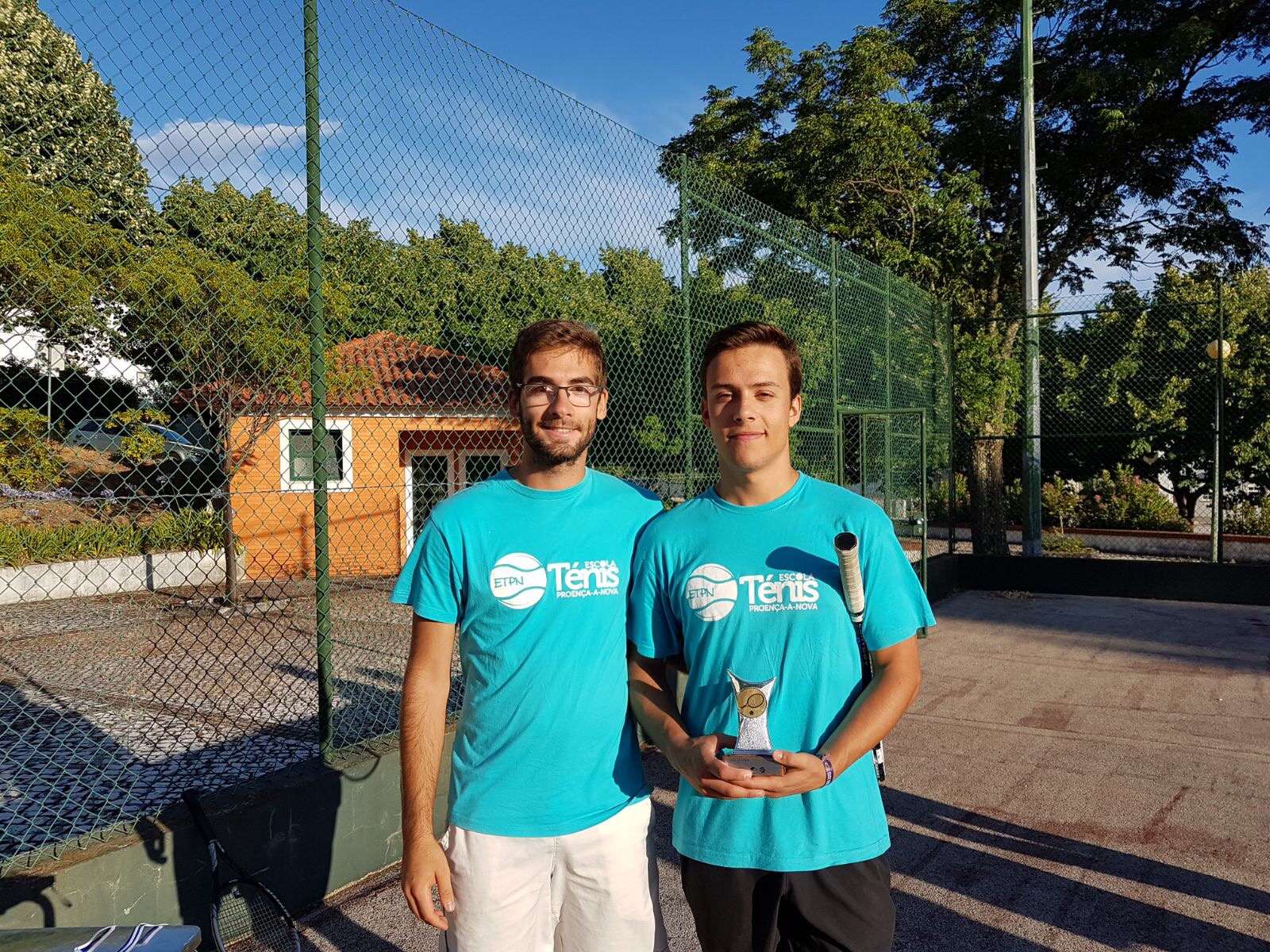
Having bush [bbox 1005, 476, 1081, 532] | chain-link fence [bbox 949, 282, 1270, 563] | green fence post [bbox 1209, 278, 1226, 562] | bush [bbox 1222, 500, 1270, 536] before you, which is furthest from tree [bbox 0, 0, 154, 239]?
bush [bbox 1005, 476, 1081, 532]

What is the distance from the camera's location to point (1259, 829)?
3982 millimetres

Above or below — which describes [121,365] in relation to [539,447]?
above

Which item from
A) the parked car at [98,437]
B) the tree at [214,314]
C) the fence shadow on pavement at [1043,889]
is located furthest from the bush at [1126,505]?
the parked car at [98,437]

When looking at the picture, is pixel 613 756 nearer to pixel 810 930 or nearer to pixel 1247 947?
pixel 810 930

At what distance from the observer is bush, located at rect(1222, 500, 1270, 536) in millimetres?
15914

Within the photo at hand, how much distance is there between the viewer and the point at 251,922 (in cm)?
305

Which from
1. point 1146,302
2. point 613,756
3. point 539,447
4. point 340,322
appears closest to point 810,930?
point 613,756

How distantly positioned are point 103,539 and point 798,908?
1205 cm

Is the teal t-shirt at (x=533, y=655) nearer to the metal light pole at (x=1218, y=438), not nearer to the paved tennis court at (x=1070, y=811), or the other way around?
the paved tennis court at (x=1070, y=811)

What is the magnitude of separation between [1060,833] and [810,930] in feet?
9.25

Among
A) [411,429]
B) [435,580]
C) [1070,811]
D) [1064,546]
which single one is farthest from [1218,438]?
[435,580]

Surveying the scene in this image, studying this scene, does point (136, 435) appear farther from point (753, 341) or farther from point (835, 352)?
point (835, 352)

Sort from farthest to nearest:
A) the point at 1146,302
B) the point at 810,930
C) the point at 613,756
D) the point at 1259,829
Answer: the point at 1146,302 < the point at 1259,829 < the point at 613,756 < the point at 810,930

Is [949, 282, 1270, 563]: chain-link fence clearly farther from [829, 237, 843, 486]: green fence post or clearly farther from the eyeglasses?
the eyeglasses
